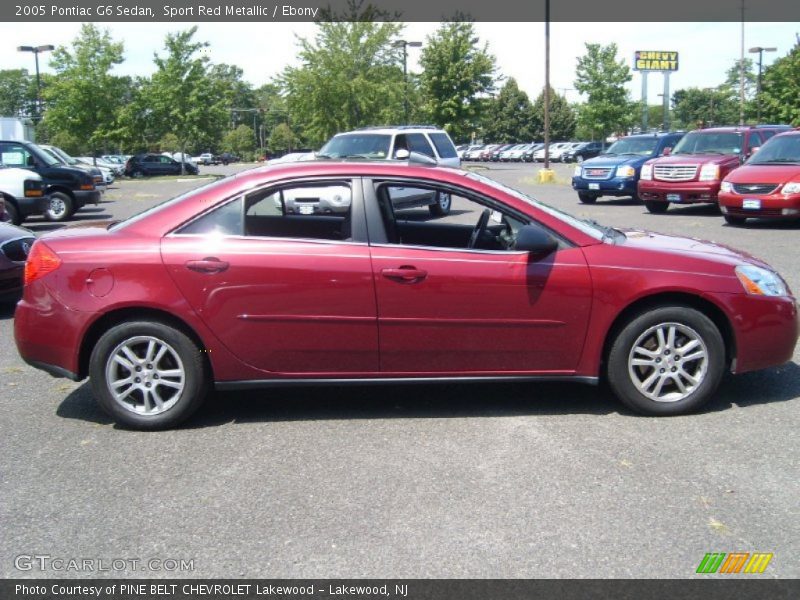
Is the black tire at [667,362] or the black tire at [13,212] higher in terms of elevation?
the black tire at [13,212]

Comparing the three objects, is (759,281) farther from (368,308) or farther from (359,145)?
(359,145)

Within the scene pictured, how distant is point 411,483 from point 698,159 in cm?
1492

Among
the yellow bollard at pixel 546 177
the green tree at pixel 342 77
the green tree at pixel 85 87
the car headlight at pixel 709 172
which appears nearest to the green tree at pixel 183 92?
the green tree at pixel 85 87

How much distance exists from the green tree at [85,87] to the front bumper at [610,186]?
105 feet

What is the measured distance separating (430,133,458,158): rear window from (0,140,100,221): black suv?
27.5ft

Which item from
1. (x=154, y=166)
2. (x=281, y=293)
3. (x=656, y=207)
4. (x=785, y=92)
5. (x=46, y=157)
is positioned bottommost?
(x=656, y=207)

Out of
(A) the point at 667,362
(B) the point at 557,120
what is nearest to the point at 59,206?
(A) the point at 667,362

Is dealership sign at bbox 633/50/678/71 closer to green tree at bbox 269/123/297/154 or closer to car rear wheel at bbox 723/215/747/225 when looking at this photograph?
green tree at bbox 269/123/297/154

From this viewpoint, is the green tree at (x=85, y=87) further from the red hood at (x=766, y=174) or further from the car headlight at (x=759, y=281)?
the car headlight at (x=759, y=281)

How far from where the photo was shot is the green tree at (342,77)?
128 ft

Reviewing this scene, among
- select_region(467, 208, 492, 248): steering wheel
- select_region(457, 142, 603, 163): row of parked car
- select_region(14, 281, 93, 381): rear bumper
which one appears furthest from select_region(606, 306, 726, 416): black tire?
select_region(457, 142, 603, 163): row of parked car

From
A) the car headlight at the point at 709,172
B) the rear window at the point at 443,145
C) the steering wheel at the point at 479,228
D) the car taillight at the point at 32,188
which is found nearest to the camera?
the steering wheel at the point at 479,228

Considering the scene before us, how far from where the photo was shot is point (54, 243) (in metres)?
5.07

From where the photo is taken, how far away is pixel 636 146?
21.3 meters
